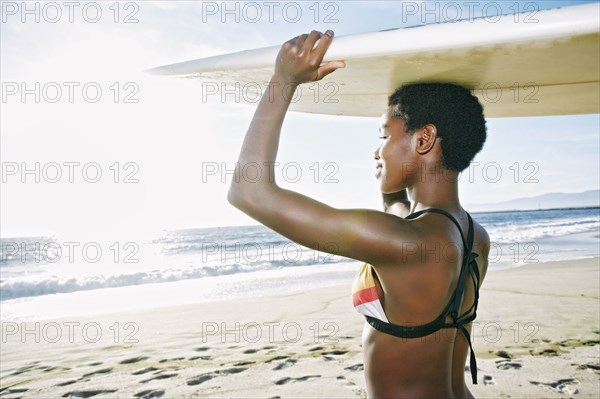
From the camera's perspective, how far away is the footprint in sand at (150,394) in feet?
13.1

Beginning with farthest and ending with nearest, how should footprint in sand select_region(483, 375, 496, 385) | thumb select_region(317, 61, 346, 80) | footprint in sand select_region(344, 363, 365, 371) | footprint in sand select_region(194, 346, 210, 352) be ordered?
1. footprint in sand select_region(194, 346, 210, 352)
2. footprint in sand select_region(344, 363, 365, 371)
3. footprint in sand select_region(483, 375, 496, 385)
4. thumb select_region(317, 61, 346, 80)

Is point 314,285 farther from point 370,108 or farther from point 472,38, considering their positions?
point 472,38

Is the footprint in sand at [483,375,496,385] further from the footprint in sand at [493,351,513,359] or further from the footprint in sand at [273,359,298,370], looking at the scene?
the footprint in sand at [273,359,298,370]

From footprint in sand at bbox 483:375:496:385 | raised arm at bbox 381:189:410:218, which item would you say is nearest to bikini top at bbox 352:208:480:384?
raised arm at bbox 381:189:410:218

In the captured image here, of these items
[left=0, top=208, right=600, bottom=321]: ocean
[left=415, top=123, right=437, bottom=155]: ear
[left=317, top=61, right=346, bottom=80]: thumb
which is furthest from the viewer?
[left=0, top=208, right=600, bottom=321]: ocean

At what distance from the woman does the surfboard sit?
12cm

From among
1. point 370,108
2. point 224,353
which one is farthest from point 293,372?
point 370,108

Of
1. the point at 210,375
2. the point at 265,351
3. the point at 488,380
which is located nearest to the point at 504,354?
the point at 488,380

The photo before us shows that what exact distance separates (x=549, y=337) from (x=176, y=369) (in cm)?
430

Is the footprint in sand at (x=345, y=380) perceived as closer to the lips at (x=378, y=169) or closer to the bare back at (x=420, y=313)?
the bare back at (x=420, y=313)

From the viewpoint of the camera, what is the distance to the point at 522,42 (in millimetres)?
1258

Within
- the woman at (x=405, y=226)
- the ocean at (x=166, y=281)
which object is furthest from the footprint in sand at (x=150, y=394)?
the ocean at (x=166, y=281)

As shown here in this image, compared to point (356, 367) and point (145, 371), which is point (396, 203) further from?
point (145, 371)

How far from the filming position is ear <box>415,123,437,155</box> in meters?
1.57
